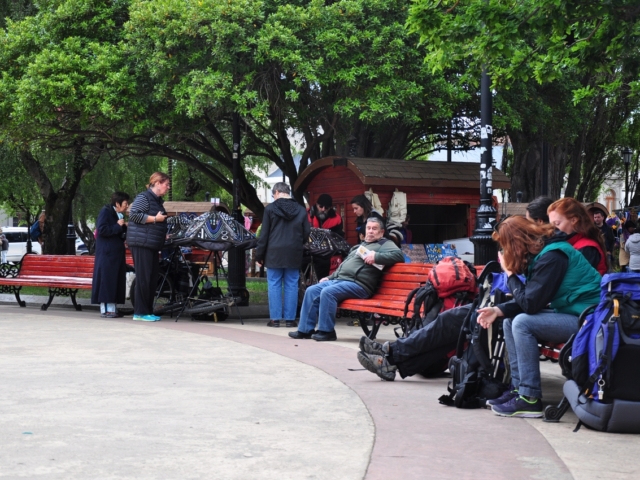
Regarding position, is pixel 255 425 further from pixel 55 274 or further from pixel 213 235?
pixel 55 274

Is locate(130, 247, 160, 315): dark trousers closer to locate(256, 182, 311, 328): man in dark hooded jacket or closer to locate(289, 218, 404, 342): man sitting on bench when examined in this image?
locate(256, 182, 311, 328): man in dark hooded jacket

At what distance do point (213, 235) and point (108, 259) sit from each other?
179 cm

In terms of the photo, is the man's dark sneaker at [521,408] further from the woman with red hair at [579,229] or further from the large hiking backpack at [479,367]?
the woman with red hair at [579,229]

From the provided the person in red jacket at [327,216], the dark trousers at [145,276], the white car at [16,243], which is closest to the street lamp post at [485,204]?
the person in red jacket at [327,216]

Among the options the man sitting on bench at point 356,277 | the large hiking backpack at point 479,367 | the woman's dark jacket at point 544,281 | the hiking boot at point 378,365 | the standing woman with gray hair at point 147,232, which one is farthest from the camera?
the standing woman with gray hair at point 147,232

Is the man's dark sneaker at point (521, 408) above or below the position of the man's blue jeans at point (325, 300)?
below

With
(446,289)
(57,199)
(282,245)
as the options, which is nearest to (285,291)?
(282,245)

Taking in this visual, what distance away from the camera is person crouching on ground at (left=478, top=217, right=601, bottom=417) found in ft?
21.6

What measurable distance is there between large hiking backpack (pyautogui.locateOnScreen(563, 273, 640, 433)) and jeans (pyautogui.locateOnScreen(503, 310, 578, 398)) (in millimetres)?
551

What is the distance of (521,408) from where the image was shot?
6613mm

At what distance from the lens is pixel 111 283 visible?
14.2 metres

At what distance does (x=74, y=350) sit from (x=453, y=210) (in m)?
13.2

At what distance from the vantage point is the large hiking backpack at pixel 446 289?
8.27m

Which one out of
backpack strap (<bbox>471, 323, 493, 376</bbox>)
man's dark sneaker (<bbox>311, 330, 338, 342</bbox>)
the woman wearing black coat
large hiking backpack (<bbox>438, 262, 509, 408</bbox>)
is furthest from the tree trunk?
backpack strap (<bbox>471, 323, 493, 376</bbox>)
